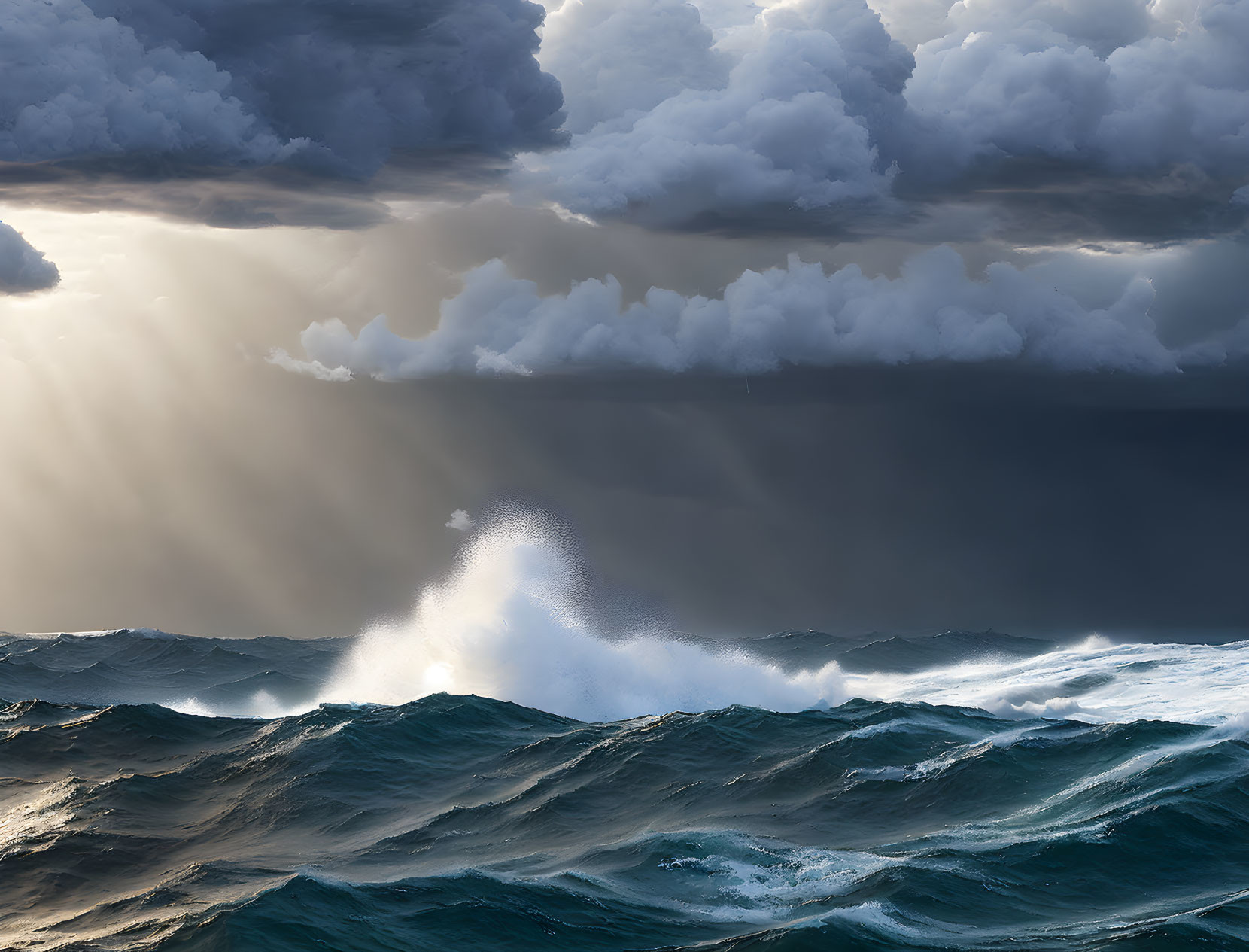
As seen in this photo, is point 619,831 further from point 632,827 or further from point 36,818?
A: point 36,818

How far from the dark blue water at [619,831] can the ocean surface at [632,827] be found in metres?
0.11

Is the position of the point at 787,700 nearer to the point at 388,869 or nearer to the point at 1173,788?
the point at 1173,788

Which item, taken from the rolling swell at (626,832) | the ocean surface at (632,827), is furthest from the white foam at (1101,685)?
the rolling swell at (626,832)

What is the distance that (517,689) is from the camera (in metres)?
64.5

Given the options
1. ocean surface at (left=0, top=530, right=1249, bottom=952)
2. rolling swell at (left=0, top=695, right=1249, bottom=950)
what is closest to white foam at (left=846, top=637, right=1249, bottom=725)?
ocean surface at (left=0, top=530, right=1249, bottom=952)

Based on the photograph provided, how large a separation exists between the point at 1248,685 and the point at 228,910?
54517mm

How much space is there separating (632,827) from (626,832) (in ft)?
1.88

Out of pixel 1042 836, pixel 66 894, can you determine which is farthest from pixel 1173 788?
pixel 66 894

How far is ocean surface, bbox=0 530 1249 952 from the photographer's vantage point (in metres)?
22.5

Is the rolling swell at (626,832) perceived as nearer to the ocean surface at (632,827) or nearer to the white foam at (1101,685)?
the ocean surface at (632,827)

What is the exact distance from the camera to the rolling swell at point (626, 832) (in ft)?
73.7

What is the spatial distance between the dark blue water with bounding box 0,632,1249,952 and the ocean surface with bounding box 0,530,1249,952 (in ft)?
0.35

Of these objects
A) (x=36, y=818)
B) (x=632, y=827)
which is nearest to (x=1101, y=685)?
(x=632, y=827)

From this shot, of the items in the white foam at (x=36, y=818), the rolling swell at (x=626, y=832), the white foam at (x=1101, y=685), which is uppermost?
the rolling swell at (x=626, y=832)
